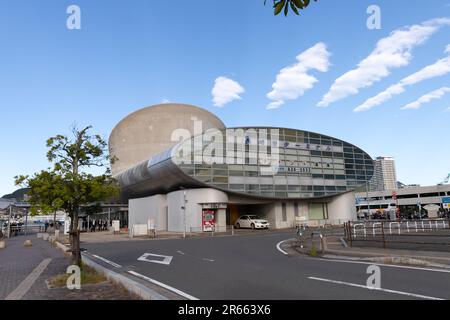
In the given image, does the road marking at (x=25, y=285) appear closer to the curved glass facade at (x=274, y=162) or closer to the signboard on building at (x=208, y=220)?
the curved glass facade at (x=274, y=162)

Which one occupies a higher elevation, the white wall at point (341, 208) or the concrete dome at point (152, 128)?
the concrete dome at point (152, 128)

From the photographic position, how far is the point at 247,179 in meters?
39.9

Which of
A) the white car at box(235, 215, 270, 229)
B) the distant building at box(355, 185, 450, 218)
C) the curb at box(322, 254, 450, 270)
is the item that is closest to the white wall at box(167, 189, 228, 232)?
A: the white car at box(235, 215, 270, 229)

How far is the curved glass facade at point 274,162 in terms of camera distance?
37.4 meters

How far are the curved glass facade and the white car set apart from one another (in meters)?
3.17

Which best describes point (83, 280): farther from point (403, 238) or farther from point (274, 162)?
point (274, 162)

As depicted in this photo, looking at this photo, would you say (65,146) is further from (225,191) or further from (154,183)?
(154,183)

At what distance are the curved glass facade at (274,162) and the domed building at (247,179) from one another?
11 centimetres

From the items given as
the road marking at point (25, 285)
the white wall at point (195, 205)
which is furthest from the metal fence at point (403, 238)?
the white wall at point (195, 205)

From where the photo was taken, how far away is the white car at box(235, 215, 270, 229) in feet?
128

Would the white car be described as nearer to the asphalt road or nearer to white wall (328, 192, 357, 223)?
white wall (328, 192, 357, 223)

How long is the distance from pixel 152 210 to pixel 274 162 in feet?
57.6
